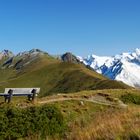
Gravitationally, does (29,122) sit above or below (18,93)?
below

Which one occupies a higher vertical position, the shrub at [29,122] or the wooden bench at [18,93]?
the wooden bench at [18,93]

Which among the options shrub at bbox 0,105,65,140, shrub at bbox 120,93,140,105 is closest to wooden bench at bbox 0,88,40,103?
shrub at bbox 0,105,65,140

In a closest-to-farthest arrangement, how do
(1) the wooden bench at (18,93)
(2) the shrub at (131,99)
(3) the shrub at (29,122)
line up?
(3) the shrub at (29,122)
(1) the wooden bench at (18,93)
(2) the shrub at (131,99)

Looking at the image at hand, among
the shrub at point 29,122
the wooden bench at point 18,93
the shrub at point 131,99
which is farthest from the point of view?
the shrub at point 131,99

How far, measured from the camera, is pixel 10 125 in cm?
2073

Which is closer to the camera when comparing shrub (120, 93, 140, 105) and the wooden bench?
the wooden bench

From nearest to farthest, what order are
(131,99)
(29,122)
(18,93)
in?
(29,122) → (18,93) → (131,99)

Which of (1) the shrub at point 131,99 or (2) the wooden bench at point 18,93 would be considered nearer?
(2) the wooden bench at point 18,93

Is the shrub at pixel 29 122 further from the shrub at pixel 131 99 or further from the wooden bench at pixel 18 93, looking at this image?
Result: the shrub at pixel 131 99

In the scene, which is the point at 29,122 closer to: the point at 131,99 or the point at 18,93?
the point at 18,93

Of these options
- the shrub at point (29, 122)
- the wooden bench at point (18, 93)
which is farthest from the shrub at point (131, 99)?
the shrub at point (29, 122)

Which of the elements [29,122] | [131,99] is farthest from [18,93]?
[131,99]

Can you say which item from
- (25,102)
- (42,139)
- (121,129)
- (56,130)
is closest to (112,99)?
(25,102)

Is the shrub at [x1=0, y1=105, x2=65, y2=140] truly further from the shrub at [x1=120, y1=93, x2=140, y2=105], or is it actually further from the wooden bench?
the shrub at [x1=120, y1=93, x2=140, y2=105]
